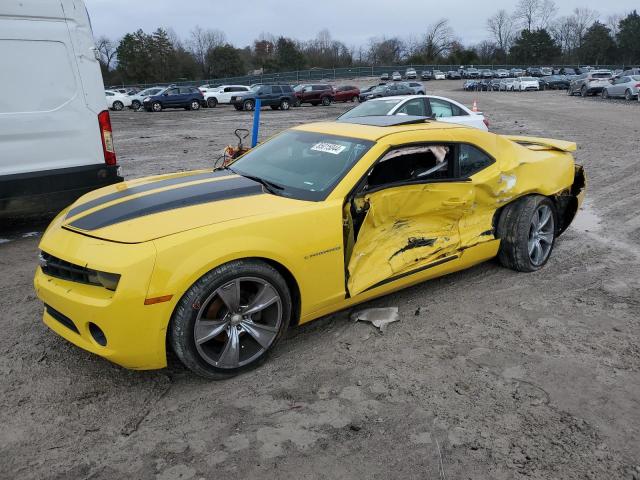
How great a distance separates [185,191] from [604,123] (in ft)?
58.6

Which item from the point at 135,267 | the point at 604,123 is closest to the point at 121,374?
the point at 135,267

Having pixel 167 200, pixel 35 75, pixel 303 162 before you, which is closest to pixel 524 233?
pixel 303 162

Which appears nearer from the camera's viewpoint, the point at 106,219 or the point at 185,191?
the point at 106,219

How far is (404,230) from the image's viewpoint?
4105 millimetres

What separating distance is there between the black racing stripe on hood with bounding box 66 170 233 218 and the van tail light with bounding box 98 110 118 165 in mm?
2362

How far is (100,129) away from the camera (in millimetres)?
6020

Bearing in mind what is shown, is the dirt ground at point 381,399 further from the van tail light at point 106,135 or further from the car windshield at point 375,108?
the car windshield at point 375,108

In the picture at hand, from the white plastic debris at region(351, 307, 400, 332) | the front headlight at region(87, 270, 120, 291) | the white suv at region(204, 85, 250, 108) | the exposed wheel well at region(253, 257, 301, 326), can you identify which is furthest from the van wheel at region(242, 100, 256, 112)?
the front headlight at region(87, 270, 120, 291)

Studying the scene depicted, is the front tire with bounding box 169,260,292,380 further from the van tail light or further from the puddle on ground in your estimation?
the puddle on ground

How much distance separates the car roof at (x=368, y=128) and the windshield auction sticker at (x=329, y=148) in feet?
0.46

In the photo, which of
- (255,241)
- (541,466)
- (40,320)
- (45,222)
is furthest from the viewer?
(45,222)

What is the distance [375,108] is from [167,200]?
8.20 meters

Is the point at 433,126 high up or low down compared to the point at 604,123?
up

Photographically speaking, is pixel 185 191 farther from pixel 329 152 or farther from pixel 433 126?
pixel 433 126
